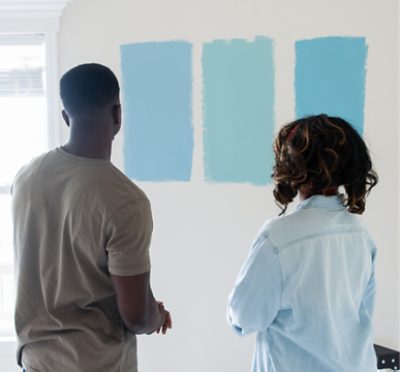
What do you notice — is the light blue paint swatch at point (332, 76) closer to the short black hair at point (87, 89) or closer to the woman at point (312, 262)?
the woman at point (312, 262)

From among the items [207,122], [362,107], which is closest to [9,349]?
[207,122]

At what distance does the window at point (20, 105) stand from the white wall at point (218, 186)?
6.0 inches

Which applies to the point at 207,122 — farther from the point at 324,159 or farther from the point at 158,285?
the point at 324,159

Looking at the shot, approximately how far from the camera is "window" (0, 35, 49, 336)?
7.03 ft

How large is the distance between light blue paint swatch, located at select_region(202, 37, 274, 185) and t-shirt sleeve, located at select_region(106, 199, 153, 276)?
1080 millimetres

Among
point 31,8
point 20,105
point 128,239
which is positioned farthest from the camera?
point 20,105

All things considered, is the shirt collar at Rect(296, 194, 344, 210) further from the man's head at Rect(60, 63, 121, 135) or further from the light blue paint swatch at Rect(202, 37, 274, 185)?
the light blue paint swatch at Rect(202, 37, 274, 185)

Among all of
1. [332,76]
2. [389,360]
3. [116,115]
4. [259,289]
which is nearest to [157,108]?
[332,76]

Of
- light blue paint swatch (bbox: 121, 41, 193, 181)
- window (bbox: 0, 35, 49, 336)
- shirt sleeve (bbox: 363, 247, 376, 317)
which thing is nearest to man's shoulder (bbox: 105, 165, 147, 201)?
shirt sleeve (bbox: 363, 247, 376, 317)

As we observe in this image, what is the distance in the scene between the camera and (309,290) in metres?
1.10

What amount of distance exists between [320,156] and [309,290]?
30 cm

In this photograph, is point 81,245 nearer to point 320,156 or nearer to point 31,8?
point 320,156

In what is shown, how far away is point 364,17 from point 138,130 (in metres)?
1.09

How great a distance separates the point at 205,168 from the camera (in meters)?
2.13
